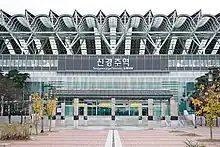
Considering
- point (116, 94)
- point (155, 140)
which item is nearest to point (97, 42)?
point (116, 94)

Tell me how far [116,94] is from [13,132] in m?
49.9

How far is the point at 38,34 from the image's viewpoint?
3349 inches

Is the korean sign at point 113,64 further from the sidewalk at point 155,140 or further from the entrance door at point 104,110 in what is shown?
the sidewalk at point 155,140

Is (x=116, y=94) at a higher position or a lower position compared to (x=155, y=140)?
higher

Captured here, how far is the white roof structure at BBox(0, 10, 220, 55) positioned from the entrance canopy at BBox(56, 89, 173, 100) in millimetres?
14193

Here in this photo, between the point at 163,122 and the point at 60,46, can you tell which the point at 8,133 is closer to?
the point at 163,122

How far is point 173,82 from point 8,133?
59354 mm

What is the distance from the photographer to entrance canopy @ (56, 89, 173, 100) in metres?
72.1

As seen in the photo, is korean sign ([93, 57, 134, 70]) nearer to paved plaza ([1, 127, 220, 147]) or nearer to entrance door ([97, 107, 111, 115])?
entrance door ([97, 107, 111, 115])

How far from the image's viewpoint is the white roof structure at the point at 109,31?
79.4 m

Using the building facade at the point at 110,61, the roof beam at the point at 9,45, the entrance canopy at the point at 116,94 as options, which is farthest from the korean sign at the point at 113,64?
the roof beam at the point at 9,45

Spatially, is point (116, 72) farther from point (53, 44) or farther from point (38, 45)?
point (38, 45)

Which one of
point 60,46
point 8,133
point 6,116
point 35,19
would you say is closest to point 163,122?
point 6,116

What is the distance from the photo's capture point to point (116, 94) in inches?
2854
